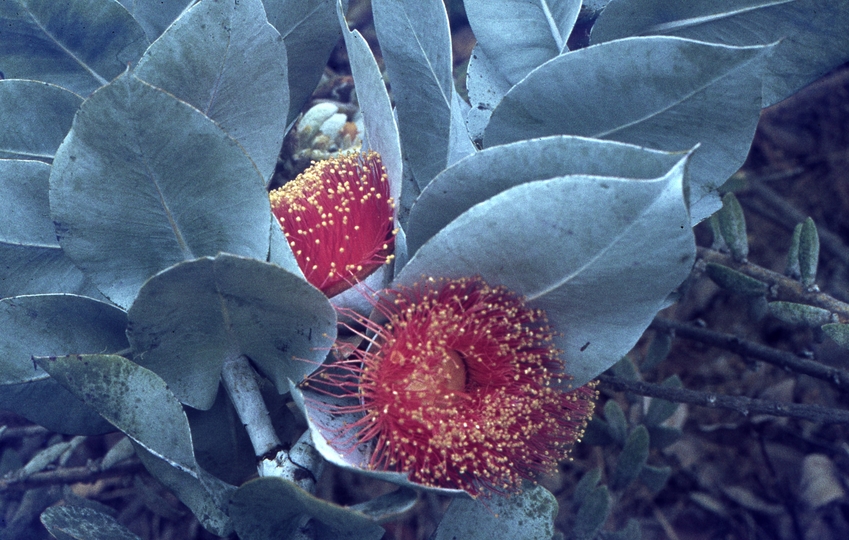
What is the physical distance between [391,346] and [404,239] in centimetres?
15

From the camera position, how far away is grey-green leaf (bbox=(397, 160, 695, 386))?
2.24ft

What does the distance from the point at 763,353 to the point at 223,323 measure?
119cm

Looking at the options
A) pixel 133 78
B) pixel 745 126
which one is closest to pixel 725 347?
pixel 745 126

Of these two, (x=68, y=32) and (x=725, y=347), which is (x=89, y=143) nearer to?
(x=68, y=32)

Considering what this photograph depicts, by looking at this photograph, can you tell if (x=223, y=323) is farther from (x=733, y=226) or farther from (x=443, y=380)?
(x=733, y=226)

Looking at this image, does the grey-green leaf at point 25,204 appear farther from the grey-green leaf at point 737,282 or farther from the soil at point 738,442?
the grey-green leaf at point 737,282

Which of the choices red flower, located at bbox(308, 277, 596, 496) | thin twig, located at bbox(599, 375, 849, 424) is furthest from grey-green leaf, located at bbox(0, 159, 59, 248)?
thin twig, located at bbox(599, 375, 849, 424)

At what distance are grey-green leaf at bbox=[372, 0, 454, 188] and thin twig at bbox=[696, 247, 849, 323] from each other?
29.7 inches

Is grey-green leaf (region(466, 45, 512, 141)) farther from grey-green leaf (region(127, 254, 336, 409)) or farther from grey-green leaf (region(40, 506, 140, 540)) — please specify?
grey-green leaf (region(40, 506, 140, 540))

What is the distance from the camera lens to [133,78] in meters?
0.68

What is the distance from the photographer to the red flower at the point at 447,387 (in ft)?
2.88

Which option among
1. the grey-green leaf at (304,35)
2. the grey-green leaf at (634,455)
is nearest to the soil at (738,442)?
the grey-green leaf at (634,455)

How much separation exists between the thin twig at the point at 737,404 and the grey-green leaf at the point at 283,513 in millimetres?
647

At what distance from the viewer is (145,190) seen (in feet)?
2.52
